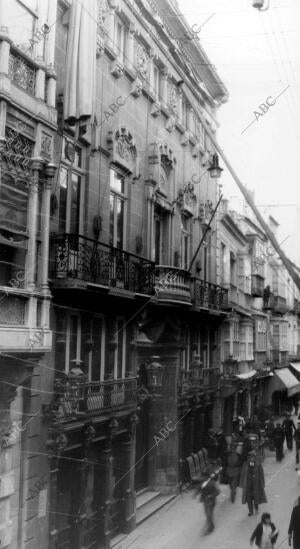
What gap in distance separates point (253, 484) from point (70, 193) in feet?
29.4

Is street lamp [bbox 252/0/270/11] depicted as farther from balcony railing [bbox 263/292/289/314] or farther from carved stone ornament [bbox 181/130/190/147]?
balcony railing [bbox 263/292/289/314]

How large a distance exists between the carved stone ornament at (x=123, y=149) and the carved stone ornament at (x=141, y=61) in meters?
2.03

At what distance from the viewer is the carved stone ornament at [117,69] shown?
51.6 feet

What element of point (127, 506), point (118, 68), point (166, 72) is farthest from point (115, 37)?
point (127, 506)

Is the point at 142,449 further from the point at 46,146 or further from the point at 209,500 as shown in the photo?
the point at 46,146

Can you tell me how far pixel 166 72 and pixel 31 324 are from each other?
1092 centimetres

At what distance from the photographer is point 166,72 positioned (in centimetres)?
1852

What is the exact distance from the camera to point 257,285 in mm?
30297

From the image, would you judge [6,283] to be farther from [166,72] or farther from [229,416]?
[229,416]

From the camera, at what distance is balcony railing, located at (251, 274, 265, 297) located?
1180 inches

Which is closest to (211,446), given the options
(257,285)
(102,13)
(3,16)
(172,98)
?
(257,285)

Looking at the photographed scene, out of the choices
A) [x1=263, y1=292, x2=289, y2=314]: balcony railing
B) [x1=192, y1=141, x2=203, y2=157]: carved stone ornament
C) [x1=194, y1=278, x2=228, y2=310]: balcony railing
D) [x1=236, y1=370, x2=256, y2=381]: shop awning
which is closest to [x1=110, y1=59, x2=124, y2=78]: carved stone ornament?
[x1=192, y1=141, x2=203, y2=157]: carved stone ornament

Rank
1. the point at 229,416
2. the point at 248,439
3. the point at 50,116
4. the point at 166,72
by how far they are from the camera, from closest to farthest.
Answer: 1. the point at 50,116
2. the point at 166,72
3. the point at 248,439
4. the point at 229,416

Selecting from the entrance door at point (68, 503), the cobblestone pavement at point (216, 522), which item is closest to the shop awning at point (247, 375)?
the cobblestone pavement at point (216, 522)
